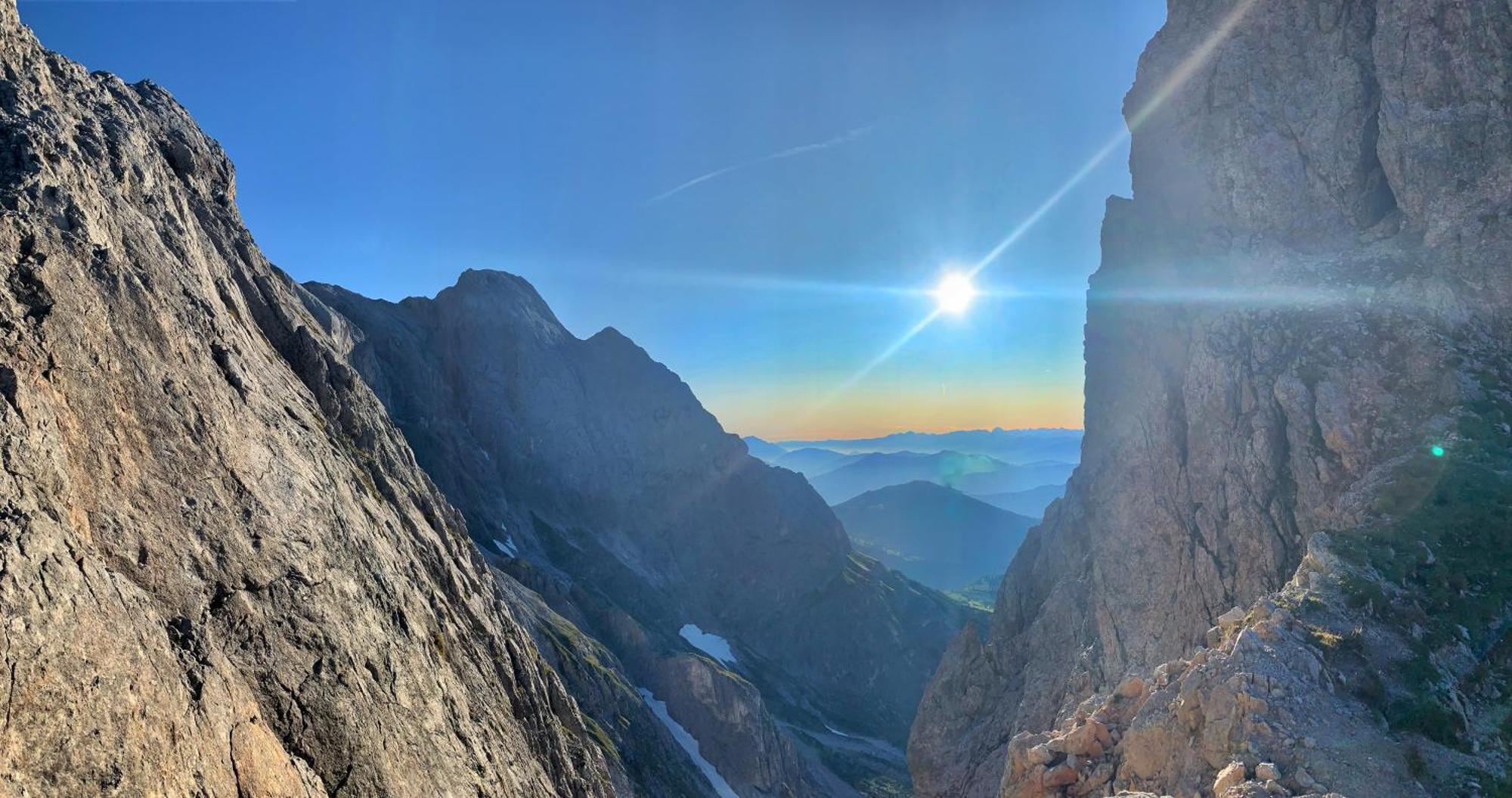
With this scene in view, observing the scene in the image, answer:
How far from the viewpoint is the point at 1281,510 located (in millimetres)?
45812

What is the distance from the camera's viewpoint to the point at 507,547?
11694 cm

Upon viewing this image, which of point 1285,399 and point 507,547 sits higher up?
point 1285,399

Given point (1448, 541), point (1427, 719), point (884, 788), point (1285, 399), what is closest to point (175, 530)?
point (1427, 719)

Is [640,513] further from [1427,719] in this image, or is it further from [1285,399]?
[1427,719]

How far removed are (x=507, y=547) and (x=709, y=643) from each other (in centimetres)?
4546

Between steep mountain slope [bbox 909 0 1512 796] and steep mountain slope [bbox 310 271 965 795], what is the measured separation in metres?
56.9

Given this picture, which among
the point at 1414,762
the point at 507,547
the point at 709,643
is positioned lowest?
the point at 709,643

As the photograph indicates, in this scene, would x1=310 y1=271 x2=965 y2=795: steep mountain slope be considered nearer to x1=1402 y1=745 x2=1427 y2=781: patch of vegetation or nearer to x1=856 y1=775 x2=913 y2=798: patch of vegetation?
x1=856 y1=775 x2=913 y2=798: patch of vegetation

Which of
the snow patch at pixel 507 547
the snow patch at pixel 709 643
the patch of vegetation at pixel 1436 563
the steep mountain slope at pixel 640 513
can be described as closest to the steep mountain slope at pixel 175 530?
the patch of vegetation at pixel 1436 563

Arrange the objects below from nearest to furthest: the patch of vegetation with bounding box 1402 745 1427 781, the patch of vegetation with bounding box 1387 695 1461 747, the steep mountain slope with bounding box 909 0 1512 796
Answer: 1. the patch of vegetation with bounding box 1402 745 1427 781
2. the patch of vegetation with bounding box 1387 695 1461 747
3. the steep mountain slope with bounding box 909 0 1512 796

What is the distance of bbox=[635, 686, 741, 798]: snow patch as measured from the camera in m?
88.2

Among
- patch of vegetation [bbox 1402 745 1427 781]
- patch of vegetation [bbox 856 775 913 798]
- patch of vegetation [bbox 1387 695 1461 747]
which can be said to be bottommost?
patch of vegetation [bbox 856 775 913 798]

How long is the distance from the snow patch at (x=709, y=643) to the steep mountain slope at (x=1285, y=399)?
224 feet

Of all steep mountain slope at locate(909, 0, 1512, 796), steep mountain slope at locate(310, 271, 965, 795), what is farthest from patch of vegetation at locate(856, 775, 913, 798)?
steep mountain slope at locate(909, 0, 1512, 796)
